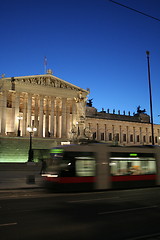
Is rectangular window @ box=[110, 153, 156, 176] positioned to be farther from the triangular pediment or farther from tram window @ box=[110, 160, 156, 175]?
the triangular pediment

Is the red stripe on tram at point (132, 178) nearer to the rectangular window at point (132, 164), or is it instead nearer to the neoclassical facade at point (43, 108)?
the rectangular window at point (132, 164)

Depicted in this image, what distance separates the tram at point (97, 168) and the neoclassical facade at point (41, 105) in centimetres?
2933

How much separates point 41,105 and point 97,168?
3876 cm

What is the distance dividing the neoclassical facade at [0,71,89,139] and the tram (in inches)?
1155

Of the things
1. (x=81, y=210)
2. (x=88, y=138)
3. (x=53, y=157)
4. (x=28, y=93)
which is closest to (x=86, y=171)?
(x=53, y=157)

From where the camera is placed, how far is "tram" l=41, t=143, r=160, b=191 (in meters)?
13.4

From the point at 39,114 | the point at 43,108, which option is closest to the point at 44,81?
the point at 43,108

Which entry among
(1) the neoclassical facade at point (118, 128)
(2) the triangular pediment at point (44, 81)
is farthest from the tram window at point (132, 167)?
(1) the neoclassical facade at point (118, 128)

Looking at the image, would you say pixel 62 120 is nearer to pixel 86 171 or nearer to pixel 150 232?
pixel 86 171

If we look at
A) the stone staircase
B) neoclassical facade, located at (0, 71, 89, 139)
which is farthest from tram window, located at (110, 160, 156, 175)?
neoclassical facade, located at (0, 71, 89, 139)

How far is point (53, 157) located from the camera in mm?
14125

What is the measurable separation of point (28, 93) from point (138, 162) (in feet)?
126

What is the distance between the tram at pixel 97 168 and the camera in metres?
13.4

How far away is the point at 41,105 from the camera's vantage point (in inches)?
2020
